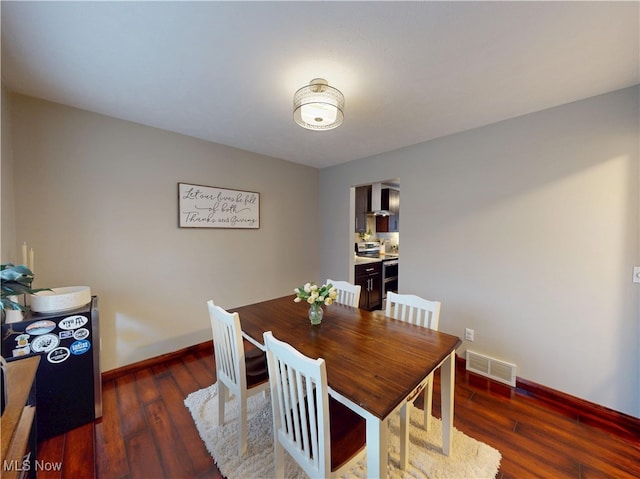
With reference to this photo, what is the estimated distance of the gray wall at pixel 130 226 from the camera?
195 cm

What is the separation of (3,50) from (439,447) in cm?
345

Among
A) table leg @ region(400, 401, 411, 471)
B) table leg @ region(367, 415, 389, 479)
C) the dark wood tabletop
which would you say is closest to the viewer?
table leg @ region(367, 415, 389, 479)

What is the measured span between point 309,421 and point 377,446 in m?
0.30

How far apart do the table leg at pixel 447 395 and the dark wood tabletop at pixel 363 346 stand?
0.13 meters

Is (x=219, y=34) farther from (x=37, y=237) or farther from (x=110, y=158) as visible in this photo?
(x=37, y=237)

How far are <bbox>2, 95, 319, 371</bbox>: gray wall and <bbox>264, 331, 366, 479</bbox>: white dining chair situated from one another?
74.9 inches

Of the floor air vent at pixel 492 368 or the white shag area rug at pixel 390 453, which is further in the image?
the floor air vent at pixel 492 368

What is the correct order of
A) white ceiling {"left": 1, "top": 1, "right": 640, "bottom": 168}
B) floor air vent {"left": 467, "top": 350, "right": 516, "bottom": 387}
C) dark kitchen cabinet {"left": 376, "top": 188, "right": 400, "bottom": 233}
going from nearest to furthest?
white ceiling {"left": 1, "top": 1, "right": 640, "bottom": 168} < floor air vent {"left": 467, "top": 350, "right": 516, "bottom": 387} < dark kitchen cabinet {"left": 376, "top": 188, "right": 400, "bottom": 233}

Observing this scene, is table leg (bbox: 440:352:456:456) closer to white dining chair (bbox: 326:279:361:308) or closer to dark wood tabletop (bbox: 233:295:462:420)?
dark wood tabletop (bbox: 233:295:462:420)

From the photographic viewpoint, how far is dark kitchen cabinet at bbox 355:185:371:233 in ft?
14.5

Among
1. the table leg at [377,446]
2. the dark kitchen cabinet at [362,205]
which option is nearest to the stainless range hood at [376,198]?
the dark kitchen cabinet at [362,205]

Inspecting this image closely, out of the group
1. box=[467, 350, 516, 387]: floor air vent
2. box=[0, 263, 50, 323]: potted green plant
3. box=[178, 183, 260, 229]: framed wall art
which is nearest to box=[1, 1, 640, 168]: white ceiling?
box=[178, 183, 260, 229]: framed wall art

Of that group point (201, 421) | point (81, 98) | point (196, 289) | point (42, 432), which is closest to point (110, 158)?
point (81, 98)

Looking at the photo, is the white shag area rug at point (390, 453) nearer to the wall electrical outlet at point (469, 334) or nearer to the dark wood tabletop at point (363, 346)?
the dark wood tabletop at point (363, 346)
